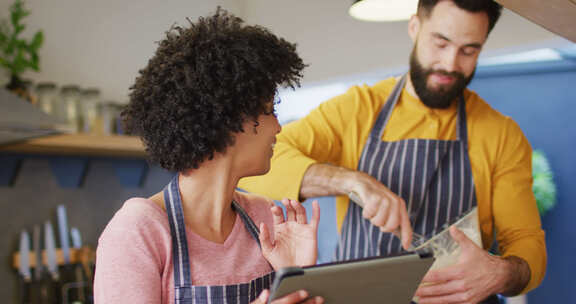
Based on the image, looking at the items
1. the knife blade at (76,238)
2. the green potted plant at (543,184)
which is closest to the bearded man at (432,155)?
the green potted plant at (543,184)

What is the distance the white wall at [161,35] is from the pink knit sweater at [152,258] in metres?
1.65

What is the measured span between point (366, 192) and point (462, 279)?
1.00ft

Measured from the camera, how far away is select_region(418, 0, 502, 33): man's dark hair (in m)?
1.26

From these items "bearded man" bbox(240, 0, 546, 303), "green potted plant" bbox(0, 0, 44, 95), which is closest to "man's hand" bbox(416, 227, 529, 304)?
"bearded man" bbox(240, 0, 546, 303)

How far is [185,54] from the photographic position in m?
0.83

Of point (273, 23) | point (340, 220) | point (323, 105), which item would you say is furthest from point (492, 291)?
point (273, 23)

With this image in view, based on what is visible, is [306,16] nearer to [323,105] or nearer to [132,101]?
[323,105]

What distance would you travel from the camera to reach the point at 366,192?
3.64ft

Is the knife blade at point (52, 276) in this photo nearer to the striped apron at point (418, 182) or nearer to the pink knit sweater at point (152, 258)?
the striped apron at point (418, 182)

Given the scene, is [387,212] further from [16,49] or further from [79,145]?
[16,49]

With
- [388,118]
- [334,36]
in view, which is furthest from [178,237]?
[334,36]

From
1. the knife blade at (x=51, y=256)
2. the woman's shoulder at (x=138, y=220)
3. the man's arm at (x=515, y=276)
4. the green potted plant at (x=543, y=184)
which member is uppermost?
the woman's shoulder at (x=138, y=220)

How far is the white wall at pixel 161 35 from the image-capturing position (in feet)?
7.33

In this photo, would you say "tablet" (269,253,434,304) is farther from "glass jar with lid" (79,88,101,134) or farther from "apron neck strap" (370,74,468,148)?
"glass jar with lid" (79,88,101,134)
